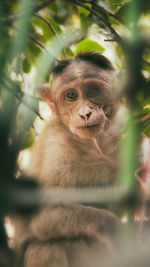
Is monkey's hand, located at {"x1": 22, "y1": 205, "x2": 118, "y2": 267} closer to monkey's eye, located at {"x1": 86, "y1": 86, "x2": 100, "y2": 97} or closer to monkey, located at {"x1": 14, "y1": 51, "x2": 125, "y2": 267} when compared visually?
monkey, located at {"x1": 14, "y1": 51, "x2": 125, "y2": 267}

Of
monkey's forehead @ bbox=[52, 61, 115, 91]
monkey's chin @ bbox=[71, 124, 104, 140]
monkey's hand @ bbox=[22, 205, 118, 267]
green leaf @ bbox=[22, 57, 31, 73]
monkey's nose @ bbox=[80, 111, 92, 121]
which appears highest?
monkey's forehead @ bbox=[52, 61, 115, 91]

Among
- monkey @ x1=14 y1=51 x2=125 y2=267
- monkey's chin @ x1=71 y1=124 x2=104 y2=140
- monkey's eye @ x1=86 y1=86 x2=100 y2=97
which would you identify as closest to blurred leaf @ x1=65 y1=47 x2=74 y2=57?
monkey @ x1=14 y1=51 x2=125 y2=267

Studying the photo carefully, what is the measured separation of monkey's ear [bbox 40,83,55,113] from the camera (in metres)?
2.62

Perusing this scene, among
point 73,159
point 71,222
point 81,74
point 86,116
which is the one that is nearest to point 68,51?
point 81,74

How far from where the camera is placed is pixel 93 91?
2504 millimetres

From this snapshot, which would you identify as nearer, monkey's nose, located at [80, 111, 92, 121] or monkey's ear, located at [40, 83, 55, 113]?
monkey's nose, located at [80, 111, 92, 121]

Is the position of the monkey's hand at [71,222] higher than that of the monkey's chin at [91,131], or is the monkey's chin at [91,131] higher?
the monkey's chin at [91,131]

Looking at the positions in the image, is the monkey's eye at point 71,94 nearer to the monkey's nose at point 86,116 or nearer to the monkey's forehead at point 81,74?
the monkey's forehead at point 81,74

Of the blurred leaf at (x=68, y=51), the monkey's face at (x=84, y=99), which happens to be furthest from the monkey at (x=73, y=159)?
the blurred leaf at (x=68, y=51)

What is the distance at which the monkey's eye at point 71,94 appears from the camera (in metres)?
2.55

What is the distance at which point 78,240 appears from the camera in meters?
2.23

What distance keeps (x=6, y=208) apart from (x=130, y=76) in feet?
1.71

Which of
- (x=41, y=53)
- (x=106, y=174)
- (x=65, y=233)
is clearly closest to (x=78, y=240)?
(x=65, y=233)

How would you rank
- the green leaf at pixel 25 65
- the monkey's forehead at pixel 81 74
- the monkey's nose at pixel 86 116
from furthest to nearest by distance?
1. the monkey's forehead at pixel 81 74
2. the monkey's nose at pixel 86 116
3. the green leaf at pixel 25 65
